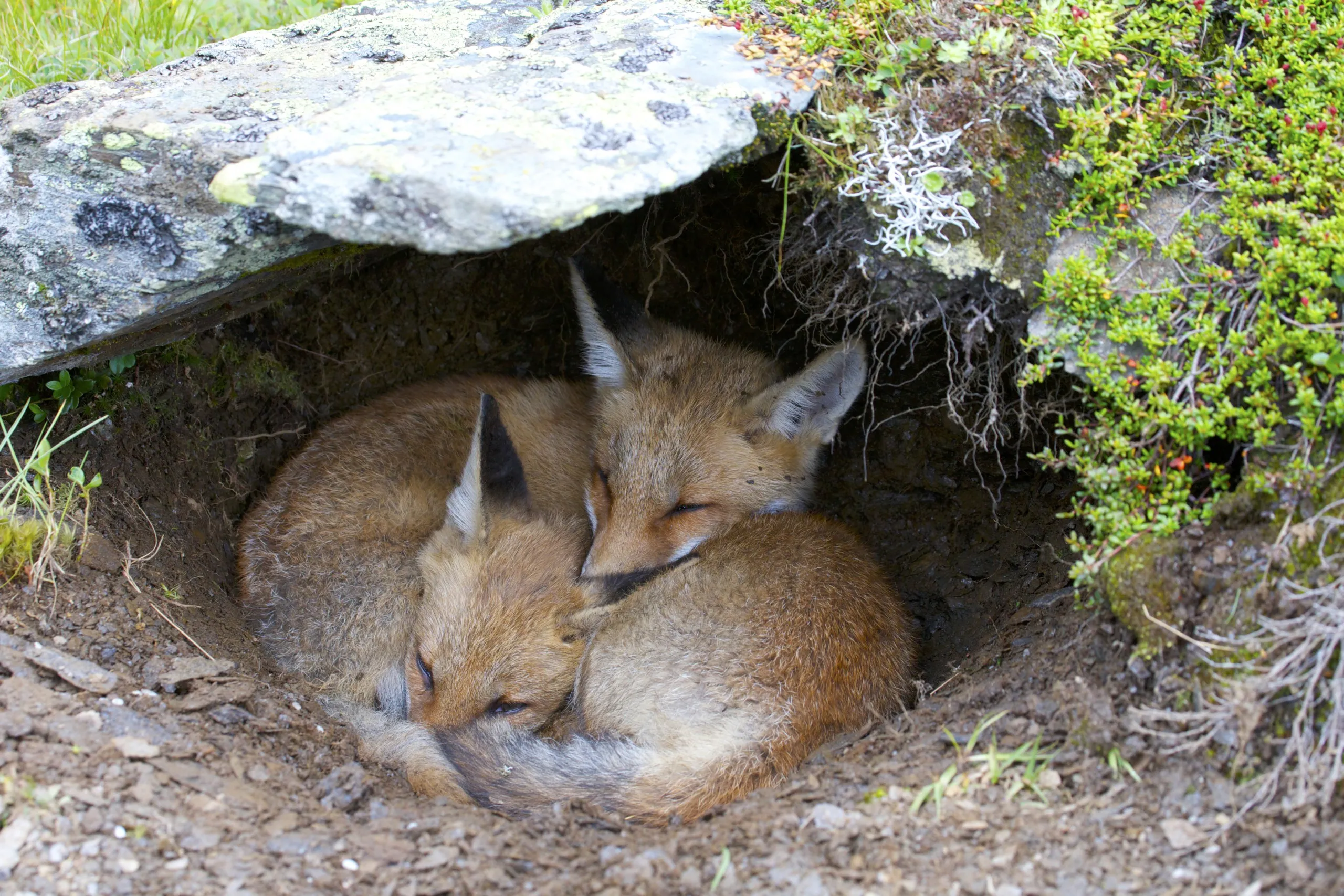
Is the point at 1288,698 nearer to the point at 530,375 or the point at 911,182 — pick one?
the point at 911,182

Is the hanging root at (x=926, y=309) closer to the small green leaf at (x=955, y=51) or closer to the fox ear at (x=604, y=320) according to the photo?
the small green leaf at (x=955, y=51)

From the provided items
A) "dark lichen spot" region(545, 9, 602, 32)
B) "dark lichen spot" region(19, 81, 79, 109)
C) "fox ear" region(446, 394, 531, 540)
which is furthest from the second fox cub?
"dark lichen spot" region(19, 81, 79, 109)

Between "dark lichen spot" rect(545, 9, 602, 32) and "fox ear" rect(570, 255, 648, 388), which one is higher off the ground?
"dark lichen spot" rect(545, 9, 602, 32)

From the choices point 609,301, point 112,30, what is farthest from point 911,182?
point 112,30

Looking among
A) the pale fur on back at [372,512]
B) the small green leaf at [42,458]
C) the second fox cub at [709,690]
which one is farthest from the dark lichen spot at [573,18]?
the small green leaf at [42,458]

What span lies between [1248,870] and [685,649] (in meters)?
1.74

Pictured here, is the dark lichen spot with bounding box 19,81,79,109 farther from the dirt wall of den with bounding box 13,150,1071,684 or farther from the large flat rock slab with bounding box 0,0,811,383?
the dirt wall of den with bounding box 13,150,1071,684

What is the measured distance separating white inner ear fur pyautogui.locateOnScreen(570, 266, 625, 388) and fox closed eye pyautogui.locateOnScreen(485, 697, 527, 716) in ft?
5.29

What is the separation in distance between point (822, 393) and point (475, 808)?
2.23m

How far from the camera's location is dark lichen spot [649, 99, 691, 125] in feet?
9.32

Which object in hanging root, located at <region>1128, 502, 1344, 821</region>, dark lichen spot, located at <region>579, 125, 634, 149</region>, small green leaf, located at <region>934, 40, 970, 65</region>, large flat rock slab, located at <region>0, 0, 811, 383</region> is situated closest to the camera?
hanging root, located at <region>1128, 502, 1344, 821</region>

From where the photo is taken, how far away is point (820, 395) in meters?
4.09

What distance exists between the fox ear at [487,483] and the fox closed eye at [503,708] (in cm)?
70

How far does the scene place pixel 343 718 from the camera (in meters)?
3.46
